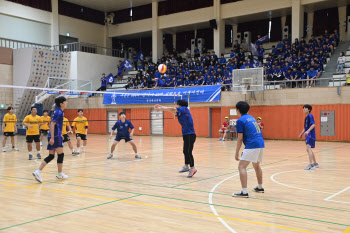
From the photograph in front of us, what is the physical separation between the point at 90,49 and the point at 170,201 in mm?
31390

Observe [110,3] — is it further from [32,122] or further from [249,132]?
[249,132]

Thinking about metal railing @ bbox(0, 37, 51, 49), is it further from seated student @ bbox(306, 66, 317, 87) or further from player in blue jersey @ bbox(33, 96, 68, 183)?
player in blue jersey @ bbox(33, 96, 68, 183)

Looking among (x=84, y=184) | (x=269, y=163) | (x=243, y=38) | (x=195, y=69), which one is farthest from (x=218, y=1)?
(x=84, y=184)

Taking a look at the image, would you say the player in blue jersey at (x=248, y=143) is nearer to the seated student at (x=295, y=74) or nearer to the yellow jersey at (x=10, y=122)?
the yellow jersey at (x=10, y=122)

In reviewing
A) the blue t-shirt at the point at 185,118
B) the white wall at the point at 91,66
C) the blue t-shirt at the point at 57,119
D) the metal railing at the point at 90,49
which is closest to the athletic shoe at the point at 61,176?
the blue t-shirt at the point at 57,119

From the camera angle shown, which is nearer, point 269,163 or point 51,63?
point 269,163

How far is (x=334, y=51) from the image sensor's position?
25.8 m

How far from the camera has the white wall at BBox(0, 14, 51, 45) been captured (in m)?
30.7

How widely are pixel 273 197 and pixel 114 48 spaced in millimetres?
34983

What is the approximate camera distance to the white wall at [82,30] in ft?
114

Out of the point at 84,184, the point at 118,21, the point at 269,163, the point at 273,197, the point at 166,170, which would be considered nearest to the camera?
the point at 273,197

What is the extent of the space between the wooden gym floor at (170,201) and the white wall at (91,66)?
2273 cm

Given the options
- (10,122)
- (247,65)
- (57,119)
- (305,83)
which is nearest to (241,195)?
(57,119)

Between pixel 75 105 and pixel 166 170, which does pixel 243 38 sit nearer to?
pixel 75 105
